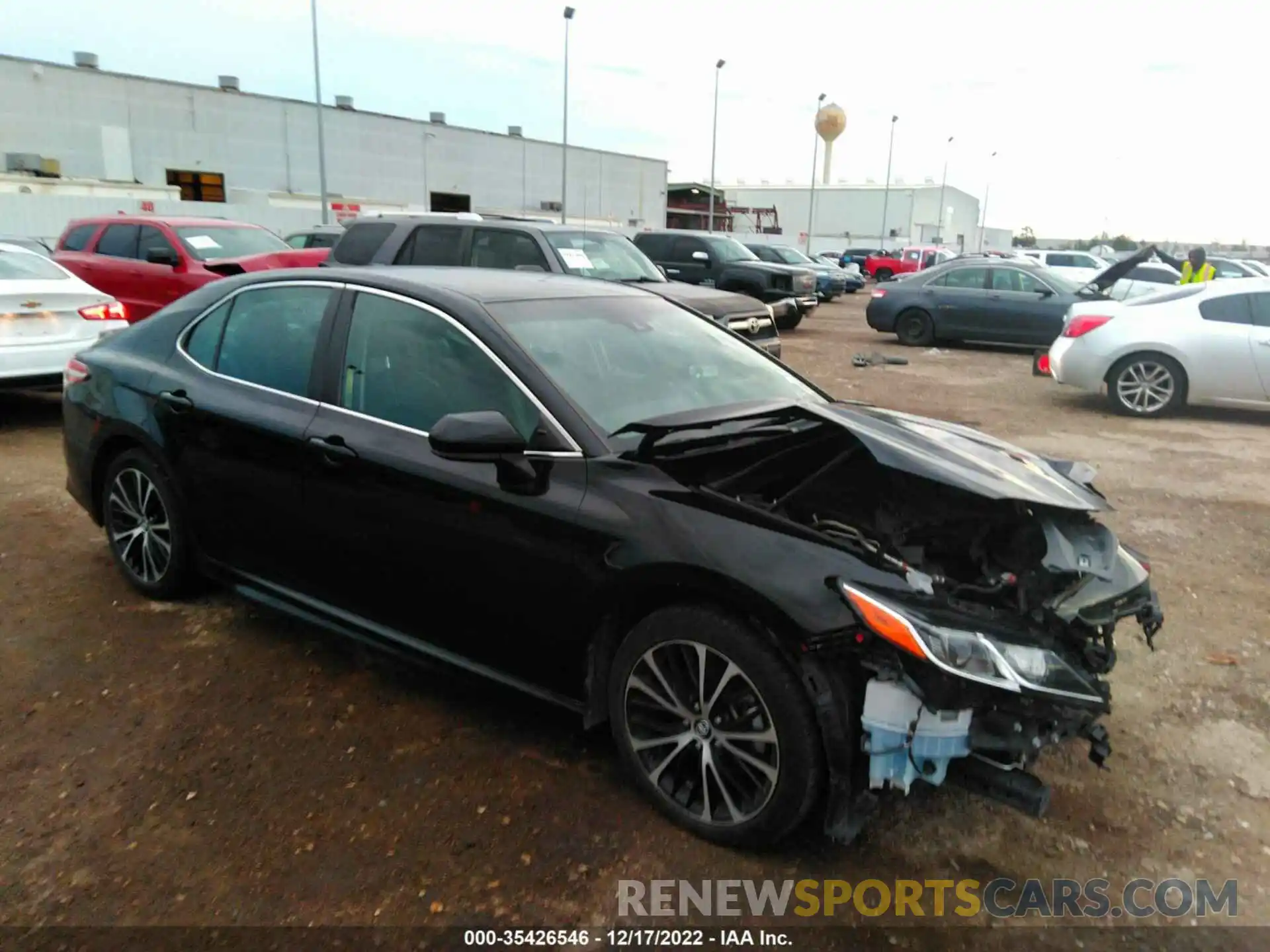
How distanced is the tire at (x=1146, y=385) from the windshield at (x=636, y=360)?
736 cm

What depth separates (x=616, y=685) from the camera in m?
2.87

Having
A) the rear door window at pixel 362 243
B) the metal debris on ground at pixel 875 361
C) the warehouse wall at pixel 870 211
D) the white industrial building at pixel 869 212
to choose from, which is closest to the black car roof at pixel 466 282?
the rear door window at pixel 362 243

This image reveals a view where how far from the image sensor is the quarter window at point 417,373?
3.16m

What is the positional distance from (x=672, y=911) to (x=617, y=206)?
56.5m

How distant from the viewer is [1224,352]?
9.32m

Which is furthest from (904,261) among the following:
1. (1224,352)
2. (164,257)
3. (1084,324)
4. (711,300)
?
(164,257)

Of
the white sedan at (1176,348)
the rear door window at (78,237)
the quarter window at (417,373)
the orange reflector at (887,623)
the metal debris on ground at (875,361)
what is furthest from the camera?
the metal debris on ground at (875,361)

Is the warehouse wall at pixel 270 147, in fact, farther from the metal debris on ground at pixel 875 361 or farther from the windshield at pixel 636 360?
the windshield at pixel 636 360

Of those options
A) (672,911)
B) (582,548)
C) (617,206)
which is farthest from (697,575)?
(617,206)

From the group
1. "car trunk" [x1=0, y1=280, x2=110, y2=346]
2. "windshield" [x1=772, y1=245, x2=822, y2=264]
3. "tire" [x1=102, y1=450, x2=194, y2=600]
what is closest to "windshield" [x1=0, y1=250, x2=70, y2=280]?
"car trunk" [x1=0, y1=280, x2=110, y2=346]

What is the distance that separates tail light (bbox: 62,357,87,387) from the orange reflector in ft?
13.1

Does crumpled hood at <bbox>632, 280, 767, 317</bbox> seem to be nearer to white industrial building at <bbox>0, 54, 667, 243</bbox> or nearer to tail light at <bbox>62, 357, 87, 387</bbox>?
tail light at <bbox>62, 357, 87, 387</bbox>

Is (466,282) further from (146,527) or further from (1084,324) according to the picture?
(1084,324)

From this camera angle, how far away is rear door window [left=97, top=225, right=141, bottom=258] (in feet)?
37.6
